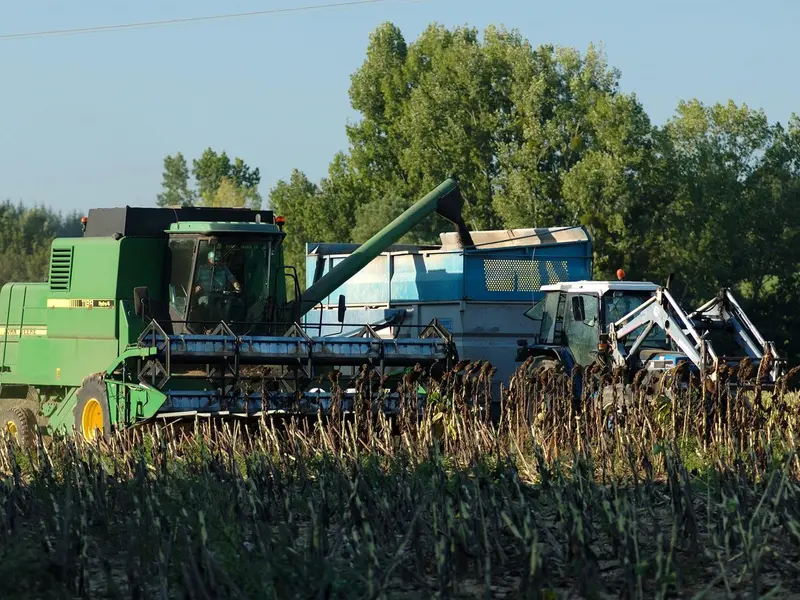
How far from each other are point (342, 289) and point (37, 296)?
5.87m

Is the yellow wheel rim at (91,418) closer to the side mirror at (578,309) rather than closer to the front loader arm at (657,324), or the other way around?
the front loader arm at (657,324)

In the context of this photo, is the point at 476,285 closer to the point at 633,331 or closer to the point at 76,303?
the point at 633,331

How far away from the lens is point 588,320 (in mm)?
15164

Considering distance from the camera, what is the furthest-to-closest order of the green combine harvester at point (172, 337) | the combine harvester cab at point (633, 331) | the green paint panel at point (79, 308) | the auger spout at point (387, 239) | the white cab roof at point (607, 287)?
the auger spout at point (387, 239), the white cab roof at point (607, 287), the green paint panel at point (79, 308), the combine harvester cab at point (633, 331), the green combine harvester at point (172, 337)

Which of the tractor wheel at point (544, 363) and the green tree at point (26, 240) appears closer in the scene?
the tractor wheel at point (544, 363)

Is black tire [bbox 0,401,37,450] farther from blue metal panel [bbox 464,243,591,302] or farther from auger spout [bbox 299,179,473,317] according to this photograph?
blue metal panel [bbox 464,243,591,302]

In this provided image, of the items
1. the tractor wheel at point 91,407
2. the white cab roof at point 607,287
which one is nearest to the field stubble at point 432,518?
the tractor wheel at point 91,407

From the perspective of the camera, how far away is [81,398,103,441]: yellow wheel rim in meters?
13.2

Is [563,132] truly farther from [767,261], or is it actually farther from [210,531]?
[210,531]

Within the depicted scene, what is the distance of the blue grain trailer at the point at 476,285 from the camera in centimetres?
1800

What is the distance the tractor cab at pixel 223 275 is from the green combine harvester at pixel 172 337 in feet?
0.04

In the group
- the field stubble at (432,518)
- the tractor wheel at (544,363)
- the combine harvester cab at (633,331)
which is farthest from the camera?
the tractor wheel at (544,363)

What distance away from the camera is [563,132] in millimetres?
39094

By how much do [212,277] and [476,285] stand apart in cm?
516
